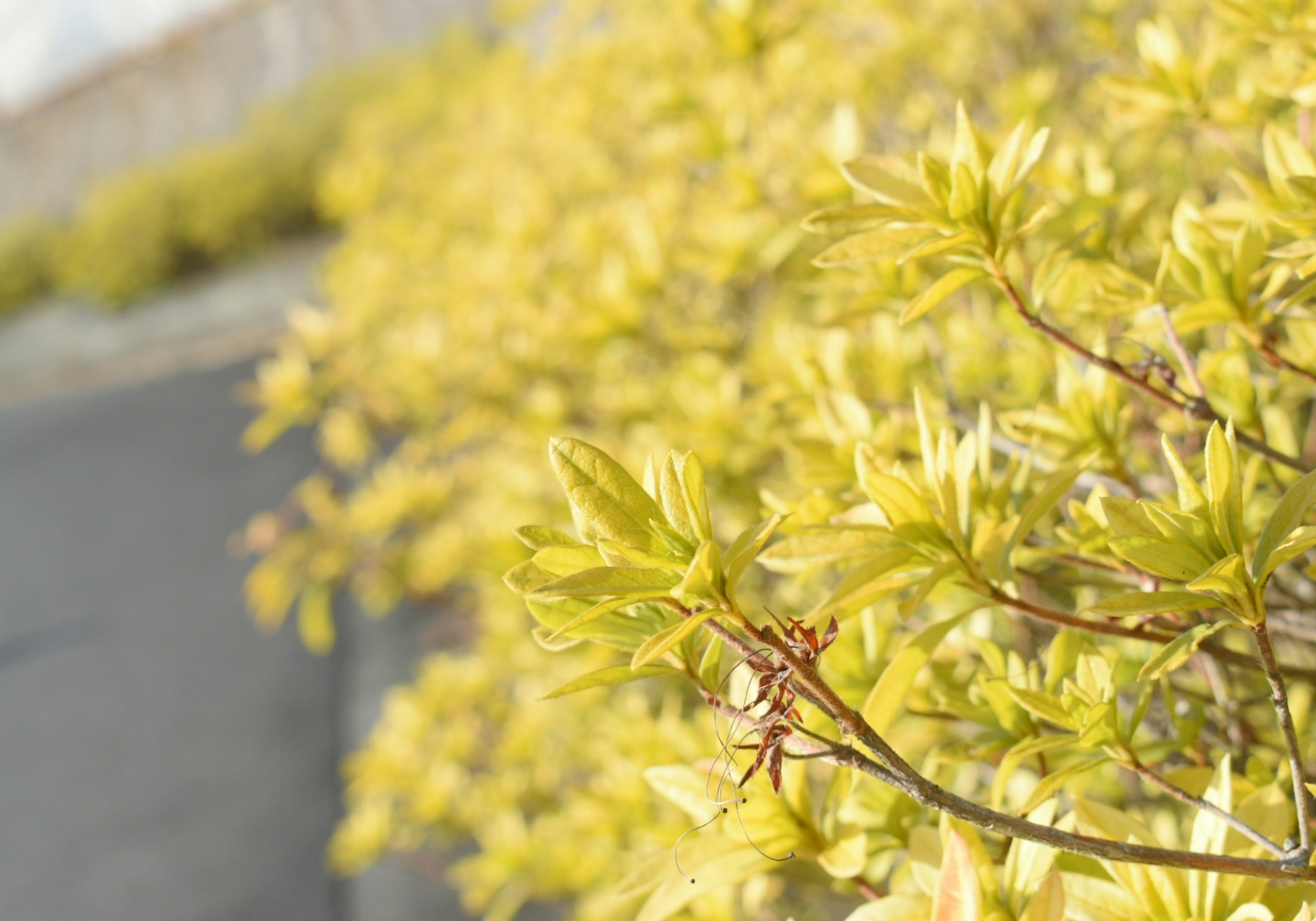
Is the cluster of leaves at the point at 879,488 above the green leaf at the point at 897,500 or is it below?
below

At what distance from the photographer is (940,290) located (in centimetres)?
67

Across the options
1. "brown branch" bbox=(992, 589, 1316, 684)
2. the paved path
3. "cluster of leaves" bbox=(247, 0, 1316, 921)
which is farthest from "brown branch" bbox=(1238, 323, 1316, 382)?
the paved path

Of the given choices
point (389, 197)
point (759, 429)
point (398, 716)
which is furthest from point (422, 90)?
point (759, 429)

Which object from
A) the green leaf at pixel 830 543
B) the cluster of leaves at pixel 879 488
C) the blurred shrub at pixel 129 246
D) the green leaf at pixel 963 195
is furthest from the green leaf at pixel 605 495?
the blurred shrub at pixel 129 246

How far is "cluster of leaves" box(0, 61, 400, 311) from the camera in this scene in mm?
10922

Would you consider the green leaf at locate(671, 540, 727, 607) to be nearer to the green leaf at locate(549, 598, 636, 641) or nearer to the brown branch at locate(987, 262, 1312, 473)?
the green leaf at locate(549, 598, 636, 641)

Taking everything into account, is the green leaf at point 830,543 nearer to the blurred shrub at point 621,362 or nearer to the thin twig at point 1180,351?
Answer: the blurred shrub at point 621,362

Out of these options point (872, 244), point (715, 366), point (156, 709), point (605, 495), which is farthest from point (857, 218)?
point (156, 709)

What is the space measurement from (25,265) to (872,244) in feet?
43.7

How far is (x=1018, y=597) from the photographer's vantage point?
72 cm

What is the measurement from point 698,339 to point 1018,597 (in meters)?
1.28

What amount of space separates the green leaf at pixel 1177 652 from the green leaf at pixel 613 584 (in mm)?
226

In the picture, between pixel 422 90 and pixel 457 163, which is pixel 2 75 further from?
pixel 457 163

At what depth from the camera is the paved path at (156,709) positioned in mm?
3387
